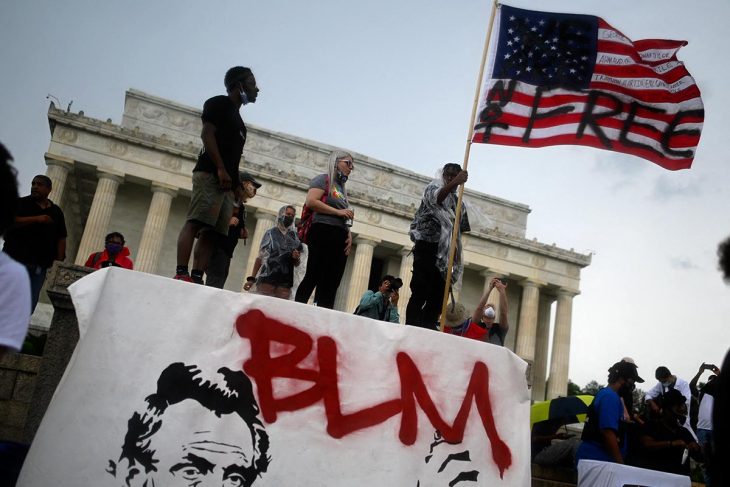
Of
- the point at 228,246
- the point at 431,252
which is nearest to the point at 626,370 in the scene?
the point at 431,252

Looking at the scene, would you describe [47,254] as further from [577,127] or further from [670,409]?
[670,409]

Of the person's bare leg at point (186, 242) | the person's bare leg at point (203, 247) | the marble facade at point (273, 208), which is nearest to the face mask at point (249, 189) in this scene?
the person's bare leg at point (203, 247)

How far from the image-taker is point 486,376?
152 inches

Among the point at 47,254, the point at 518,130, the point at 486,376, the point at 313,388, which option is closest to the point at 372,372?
the point at 313,388

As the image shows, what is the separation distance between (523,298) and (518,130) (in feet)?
101

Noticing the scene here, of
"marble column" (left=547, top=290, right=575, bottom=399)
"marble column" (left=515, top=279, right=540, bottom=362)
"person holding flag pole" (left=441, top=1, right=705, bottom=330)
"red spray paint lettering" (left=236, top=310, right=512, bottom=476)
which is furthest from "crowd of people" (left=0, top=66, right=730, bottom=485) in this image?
"marble column" (left=515, top=279, right=540, bottom=362)

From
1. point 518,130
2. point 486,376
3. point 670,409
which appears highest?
point 518,130

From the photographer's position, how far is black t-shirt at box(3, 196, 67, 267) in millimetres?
6301

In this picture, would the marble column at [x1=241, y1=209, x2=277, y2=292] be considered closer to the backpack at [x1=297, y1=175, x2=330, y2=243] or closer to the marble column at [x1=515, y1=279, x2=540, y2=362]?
the marble column at [x1=515, y1=279, x2=540, y2=362]

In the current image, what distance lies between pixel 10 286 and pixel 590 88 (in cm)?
639

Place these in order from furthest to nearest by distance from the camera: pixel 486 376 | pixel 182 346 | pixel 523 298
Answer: pixel 523 298 < pixel 486 376 < pixel 182 346

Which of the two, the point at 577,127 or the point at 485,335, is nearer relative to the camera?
the point at 577,127

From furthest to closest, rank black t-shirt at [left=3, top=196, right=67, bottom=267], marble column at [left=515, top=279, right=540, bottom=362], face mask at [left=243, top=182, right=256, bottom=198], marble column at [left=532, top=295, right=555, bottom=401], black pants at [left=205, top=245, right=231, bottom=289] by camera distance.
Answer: marble column at [left=532, top=295, right=555, bottom=401], marble column at [left=515, top=279, right=540, bottom=362], face mask at [left=243, top=182, right=256, bottom=198], black pants at [left=205, top=245, right=231, bottom=289], black t-shirt at [left=3, top=196, right=67, bottom=267]

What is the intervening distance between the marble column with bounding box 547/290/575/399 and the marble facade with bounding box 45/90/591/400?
59 mm
